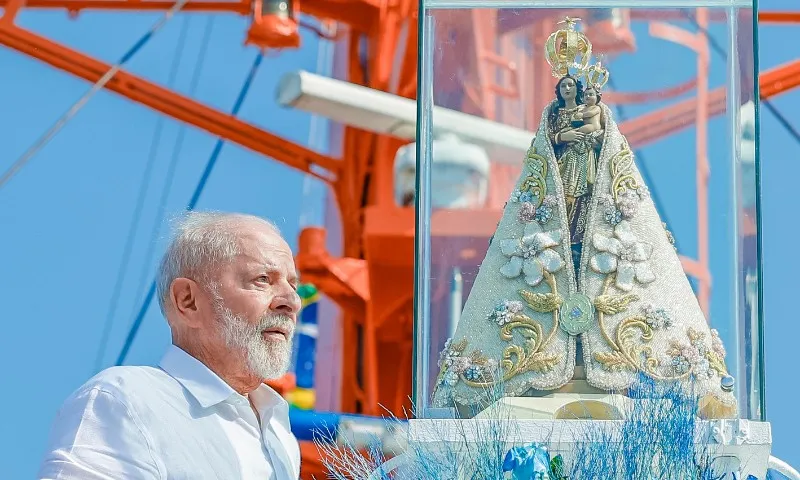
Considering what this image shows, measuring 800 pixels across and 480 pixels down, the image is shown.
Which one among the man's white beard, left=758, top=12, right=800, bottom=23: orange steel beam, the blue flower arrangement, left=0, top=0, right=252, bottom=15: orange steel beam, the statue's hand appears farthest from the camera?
left=0, top=0, right=252, bottom=15: orange steel beam

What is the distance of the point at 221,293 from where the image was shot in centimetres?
253

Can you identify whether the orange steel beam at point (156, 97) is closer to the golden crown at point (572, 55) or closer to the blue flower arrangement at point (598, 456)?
the golden crown at point (572, 55)

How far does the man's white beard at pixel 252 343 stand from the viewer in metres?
2.51

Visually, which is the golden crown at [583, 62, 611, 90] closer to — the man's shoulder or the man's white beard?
the man's white beard

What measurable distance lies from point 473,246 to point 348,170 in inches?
266

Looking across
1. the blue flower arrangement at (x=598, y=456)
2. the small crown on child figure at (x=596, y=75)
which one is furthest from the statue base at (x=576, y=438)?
the small crown on child figure at (x=596, y=75)

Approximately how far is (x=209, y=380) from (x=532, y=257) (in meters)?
0.87

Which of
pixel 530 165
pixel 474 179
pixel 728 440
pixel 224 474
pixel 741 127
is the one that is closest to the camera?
pixel 224 474

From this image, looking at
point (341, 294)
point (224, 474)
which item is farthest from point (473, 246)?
point (341, 294)

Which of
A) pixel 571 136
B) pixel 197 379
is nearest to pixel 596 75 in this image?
pixel 571 136

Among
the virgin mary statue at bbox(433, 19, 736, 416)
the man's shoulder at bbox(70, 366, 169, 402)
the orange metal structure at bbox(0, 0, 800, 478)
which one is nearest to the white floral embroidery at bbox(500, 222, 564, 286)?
the virgin mary statue at bbox(433, 19, 736, 416)

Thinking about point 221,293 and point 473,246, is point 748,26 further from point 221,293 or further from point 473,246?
point 221,293

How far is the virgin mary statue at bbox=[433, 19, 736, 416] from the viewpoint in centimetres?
300

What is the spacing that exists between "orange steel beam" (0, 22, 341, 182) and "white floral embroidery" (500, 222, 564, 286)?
6.58 metres
